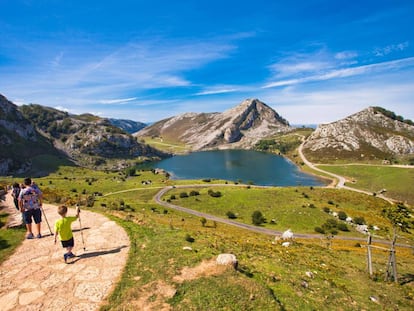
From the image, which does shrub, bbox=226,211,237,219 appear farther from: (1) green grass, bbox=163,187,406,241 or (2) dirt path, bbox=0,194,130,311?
(2) dirt path, bbox=0,194,130,311

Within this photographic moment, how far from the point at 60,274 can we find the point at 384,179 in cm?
15751

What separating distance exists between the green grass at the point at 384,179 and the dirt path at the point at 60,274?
127 m

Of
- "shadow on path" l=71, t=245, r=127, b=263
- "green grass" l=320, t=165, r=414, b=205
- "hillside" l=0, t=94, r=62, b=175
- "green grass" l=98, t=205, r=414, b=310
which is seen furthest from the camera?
"hillside" l=0, t=94, r=62, b=175

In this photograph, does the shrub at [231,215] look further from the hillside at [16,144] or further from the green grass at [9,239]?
the hillside at [16,144]

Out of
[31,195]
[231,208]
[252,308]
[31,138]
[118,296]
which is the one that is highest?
[31,138]

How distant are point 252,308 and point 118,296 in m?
6.62

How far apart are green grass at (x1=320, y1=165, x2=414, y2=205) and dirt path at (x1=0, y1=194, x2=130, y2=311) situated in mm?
127376

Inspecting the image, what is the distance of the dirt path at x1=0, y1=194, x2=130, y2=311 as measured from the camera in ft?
35.3

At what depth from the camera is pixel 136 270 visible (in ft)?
44.4

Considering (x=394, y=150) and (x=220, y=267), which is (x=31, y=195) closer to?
(x=220, y=267)

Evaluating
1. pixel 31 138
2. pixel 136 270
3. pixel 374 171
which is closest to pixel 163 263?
pixel 136 270

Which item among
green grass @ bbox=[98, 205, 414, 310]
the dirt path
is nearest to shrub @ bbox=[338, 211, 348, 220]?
green grass @ bbox=[98, 205, 414, 310]

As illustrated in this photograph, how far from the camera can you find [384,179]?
5012 inches

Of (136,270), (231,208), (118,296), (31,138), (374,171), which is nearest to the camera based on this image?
(118,296)
